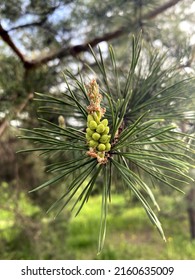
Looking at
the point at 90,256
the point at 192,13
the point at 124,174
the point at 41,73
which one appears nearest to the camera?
the point at 124,174

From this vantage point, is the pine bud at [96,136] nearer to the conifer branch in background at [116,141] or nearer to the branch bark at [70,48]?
the conifer branch in background at [116,141]

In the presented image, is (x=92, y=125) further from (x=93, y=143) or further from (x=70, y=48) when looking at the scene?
(x=70, y=48)

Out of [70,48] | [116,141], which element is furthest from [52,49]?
[116,141]

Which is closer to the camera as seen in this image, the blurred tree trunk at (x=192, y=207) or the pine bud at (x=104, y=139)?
the pine bud at (x=104, y=139)

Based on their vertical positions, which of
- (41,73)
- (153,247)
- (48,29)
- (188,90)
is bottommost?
(153,247)

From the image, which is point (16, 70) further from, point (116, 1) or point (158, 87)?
point (158, 87)

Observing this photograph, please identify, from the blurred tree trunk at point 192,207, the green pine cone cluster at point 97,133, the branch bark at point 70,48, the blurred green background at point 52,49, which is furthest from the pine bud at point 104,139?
the blurred tree trunk at point 192,207

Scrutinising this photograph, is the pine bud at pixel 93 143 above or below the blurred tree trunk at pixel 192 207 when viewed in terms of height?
above

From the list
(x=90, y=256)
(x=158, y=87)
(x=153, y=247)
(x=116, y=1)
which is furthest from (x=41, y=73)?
(x=153, y=247)

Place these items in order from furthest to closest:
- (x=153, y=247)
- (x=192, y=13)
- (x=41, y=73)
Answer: (x=153, y=247) < (x=192, y=13) < (x=41, y=73)
